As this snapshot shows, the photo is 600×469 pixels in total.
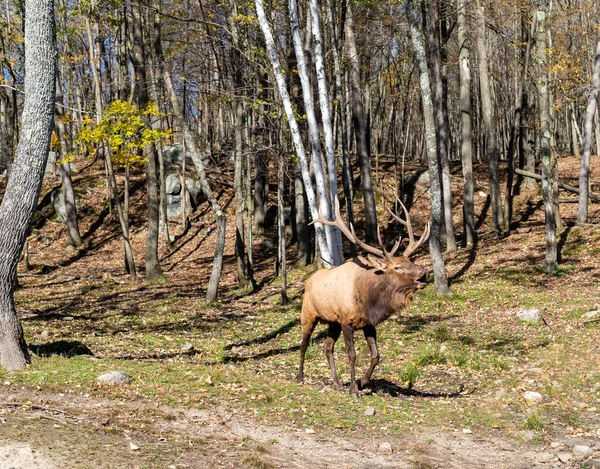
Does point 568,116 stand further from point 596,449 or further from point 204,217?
point 596,449

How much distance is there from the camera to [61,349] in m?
11.3

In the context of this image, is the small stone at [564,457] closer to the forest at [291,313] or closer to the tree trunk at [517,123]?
the forest at [291,313]

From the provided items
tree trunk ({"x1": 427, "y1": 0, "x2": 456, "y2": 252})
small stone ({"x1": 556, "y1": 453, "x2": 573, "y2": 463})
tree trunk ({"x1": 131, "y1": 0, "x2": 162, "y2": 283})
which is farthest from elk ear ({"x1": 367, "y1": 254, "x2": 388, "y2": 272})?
A: tree trunk ({"x1": 131, "y1": 0, "x2": 162, "y2": 283})

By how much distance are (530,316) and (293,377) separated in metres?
6.49

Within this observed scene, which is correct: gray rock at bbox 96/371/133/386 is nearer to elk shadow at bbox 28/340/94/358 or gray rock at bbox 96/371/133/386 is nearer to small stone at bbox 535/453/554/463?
elk shadow at bbox 28/340/94/358

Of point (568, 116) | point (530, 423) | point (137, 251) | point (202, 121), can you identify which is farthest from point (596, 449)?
point (568, 116)

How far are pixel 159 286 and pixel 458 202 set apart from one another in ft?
55.7

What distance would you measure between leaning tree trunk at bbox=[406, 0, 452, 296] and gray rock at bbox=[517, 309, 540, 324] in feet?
8.89

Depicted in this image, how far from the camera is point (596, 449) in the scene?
768 cm

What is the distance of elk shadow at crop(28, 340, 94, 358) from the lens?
10.7 meters

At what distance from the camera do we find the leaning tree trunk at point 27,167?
903cm

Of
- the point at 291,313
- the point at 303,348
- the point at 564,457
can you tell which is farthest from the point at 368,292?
the point at 291,313

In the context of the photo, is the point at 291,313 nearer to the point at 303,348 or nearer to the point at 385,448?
the point at 303,348

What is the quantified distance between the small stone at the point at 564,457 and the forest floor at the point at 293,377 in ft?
0.05
